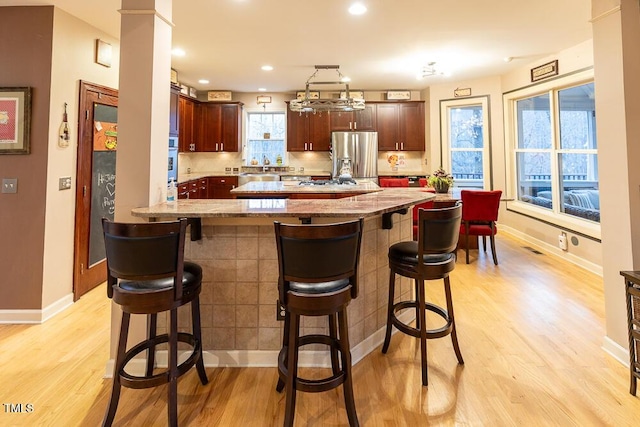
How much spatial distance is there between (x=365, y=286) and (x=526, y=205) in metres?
4.57

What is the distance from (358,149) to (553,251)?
377cm

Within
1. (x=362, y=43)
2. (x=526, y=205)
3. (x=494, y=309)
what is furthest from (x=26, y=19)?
(x=526, y=205)

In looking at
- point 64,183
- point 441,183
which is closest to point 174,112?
point 64,183

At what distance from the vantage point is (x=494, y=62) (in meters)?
5.14

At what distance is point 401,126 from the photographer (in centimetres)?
696

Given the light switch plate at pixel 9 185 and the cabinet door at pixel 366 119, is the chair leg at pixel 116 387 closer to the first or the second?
the light switch plate at pixel 9 185

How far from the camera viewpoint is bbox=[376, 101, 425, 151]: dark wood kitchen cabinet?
6922 mm

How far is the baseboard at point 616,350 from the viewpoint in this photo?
2.08 metres

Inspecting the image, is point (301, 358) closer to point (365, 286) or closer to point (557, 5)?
point (365, 286)

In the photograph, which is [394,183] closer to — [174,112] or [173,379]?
[174,112]

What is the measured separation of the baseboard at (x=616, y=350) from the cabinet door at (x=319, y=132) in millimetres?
5638

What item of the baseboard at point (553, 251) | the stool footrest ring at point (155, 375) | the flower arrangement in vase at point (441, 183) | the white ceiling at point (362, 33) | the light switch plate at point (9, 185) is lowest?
the stool footrest ring at point (155, 375)

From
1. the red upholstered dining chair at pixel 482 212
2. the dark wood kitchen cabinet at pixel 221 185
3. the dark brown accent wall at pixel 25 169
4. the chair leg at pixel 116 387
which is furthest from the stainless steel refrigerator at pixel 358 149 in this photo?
the chair leg at pixel 116 387

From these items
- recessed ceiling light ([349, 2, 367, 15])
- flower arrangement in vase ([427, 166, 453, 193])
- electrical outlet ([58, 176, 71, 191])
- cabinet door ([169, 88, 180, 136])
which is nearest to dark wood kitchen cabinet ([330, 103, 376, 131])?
flower arrangement in vase ([427, 166, 453, 193])
